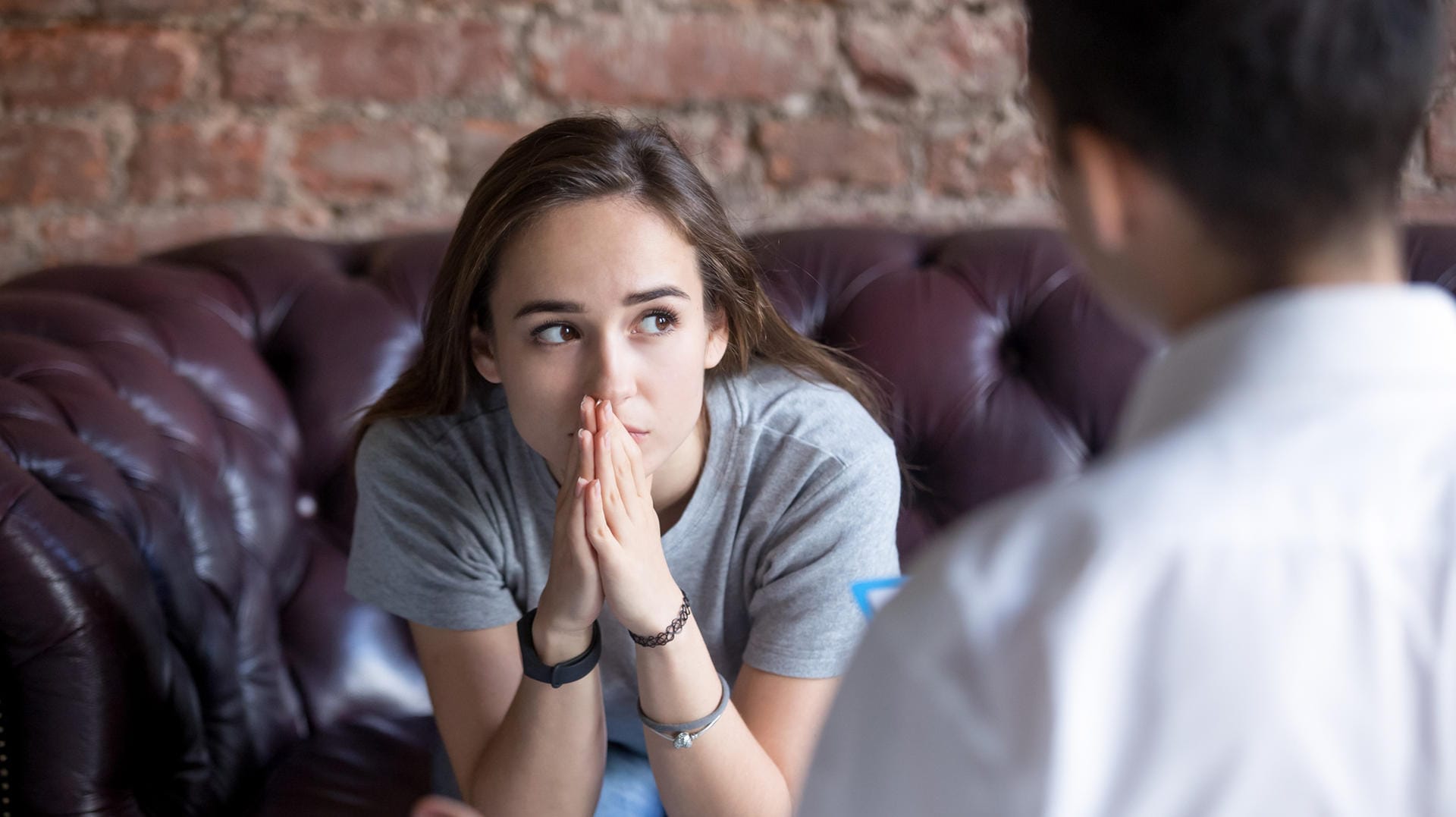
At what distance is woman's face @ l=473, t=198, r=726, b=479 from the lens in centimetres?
109

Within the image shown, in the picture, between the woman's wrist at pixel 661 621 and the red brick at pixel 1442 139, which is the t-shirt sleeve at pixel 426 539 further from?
the red brick at pixel 1442 139

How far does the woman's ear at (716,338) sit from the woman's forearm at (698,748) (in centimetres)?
30

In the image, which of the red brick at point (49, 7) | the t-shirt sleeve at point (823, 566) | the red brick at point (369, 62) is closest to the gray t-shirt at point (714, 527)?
the t-shirt sleeve at point (823, 566)

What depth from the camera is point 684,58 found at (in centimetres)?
187

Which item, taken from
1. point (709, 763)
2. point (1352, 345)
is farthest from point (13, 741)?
point (1352, 345)

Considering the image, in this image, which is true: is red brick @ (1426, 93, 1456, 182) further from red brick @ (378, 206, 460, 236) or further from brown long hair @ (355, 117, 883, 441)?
red brick @ (378, 206, 460, 236)

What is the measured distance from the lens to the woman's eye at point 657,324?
1118 mm

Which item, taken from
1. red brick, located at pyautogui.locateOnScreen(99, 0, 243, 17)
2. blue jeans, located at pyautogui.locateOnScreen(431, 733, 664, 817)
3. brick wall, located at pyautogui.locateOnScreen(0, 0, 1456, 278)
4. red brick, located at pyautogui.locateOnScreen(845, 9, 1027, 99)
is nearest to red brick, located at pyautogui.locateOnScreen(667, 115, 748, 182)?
brick wall, located at pyautogui.locateOnScreen(0, 0, 1456, 278)

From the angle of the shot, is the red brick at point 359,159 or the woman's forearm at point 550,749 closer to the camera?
the woman's forearm at point 550,749

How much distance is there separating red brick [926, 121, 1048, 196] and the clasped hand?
1.00 meters

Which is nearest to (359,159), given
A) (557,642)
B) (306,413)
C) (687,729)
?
(306,413)

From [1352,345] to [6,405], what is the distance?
1.25 meters

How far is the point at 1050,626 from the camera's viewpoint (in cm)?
45

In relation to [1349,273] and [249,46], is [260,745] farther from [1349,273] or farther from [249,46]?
[1349,273]
